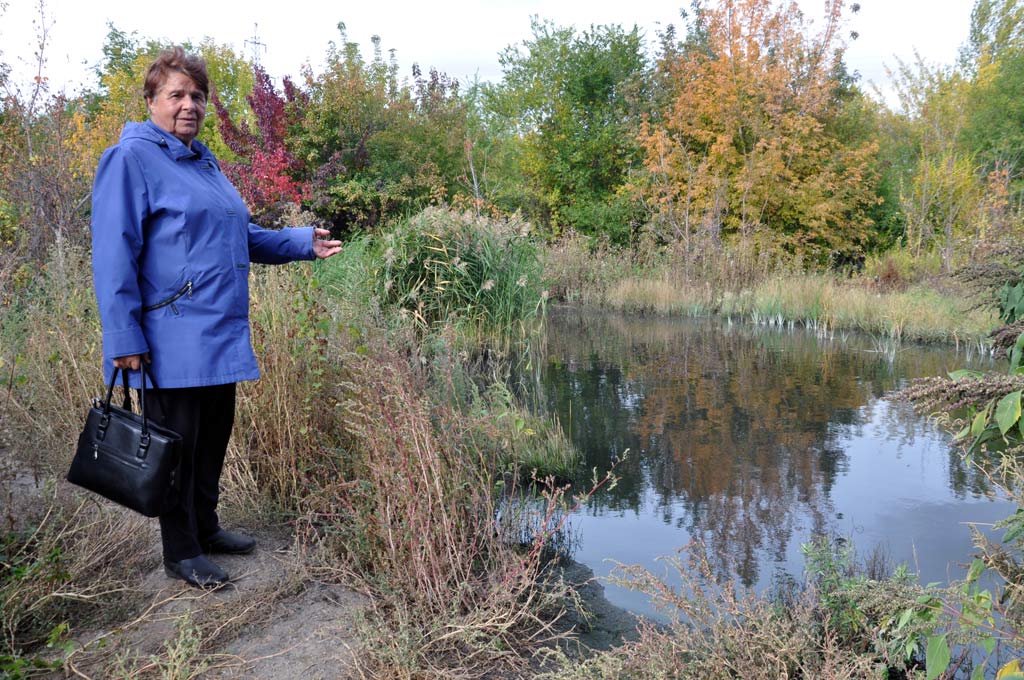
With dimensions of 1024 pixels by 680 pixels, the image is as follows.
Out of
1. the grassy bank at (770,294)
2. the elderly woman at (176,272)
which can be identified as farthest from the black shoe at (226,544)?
the grassy bank at (770,294)

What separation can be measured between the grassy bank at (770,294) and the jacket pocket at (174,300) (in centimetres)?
960

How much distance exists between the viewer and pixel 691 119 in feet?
63.1

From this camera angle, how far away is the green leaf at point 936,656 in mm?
1905

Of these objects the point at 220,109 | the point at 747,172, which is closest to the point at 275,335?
the point at 220,109

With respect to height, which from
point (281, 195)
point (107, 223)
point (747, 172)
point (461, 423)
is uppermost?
point (747, 172)

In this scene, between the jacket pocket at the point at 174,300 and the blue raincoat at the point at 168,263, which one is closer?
the blue raincoat at the point at 168,263

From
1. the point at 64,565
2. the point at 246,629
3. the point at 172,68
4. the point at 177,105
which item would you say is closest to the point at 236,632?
the point at 246,629

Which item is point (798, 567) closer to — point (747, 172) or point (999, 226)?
point (999, 226)

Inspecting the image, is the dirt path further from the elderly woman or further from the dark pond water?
the dark pond water

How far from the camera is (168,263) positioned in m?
2.56

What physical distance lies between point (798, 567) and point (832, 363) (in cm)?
596

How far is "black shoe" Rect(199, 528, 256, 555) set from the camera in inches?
120

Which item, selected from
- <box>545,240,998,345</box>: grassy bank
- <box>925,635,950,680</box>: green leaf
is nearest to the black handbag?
<box>925,635,950,680</box>: green leaf

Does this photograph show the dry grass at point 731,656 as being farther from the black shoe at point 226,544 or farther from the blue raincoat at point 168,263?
the blue raincoat at point 168,263
